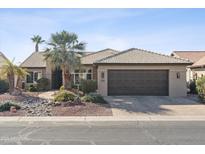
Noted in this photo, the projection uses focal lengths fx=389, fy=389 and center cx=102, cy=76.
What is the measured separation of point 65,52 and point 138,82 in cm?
665

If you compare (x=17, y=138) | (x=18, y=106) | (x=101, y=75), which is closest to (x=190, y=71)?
(x=101, y=75)

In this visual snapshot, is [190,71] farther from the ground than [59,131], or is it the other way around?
[190,71]

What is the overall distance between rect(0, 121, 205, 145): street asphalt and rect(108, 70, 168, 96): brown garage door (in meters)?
12.6

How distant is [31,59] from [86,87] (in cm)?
1497

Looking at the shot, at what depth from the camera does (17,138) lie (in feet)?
43.5

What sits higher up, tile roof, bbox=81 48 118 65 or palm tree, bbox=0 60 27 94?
tile roof, bbox=81 48 118 65

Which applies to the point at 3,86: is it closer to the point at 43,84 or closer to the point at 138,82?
the point at 43,84

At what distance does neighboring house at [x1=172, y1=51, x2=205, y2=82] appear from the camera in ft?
130

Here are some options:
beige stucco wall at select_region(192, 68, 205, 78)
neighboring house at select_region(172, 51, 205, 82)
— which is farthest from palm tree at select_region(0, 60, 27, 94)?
beige stucco wall at select_region(192, 68, 205, 78)

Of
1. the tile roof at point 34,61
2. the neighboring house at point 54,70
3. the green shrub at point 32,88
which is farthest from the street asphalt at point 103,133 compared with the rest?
the tile roof at point 34,61

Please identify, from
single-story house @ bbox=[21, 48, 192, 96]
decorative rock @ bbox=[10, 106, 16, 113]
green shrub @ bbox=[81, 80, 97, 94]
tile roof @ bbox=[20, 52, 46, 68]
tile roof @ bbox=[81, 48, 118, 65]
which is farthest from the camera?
tile roof @ bbox=[20, 52, 46, 68]

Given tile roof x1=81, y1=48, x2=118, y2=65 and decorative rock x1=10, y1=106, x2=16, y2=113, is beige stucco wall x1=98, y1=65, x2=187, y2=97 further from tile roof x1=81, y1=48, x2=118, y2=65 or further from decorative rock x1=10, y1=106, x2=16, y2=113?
decorative rock x1=10, y1=106, x2=16, y2=113

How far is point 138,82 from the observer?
31.4m

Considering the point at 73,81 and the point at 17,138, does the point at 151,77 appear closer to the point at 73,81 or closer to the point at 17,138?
the point at 73,81
